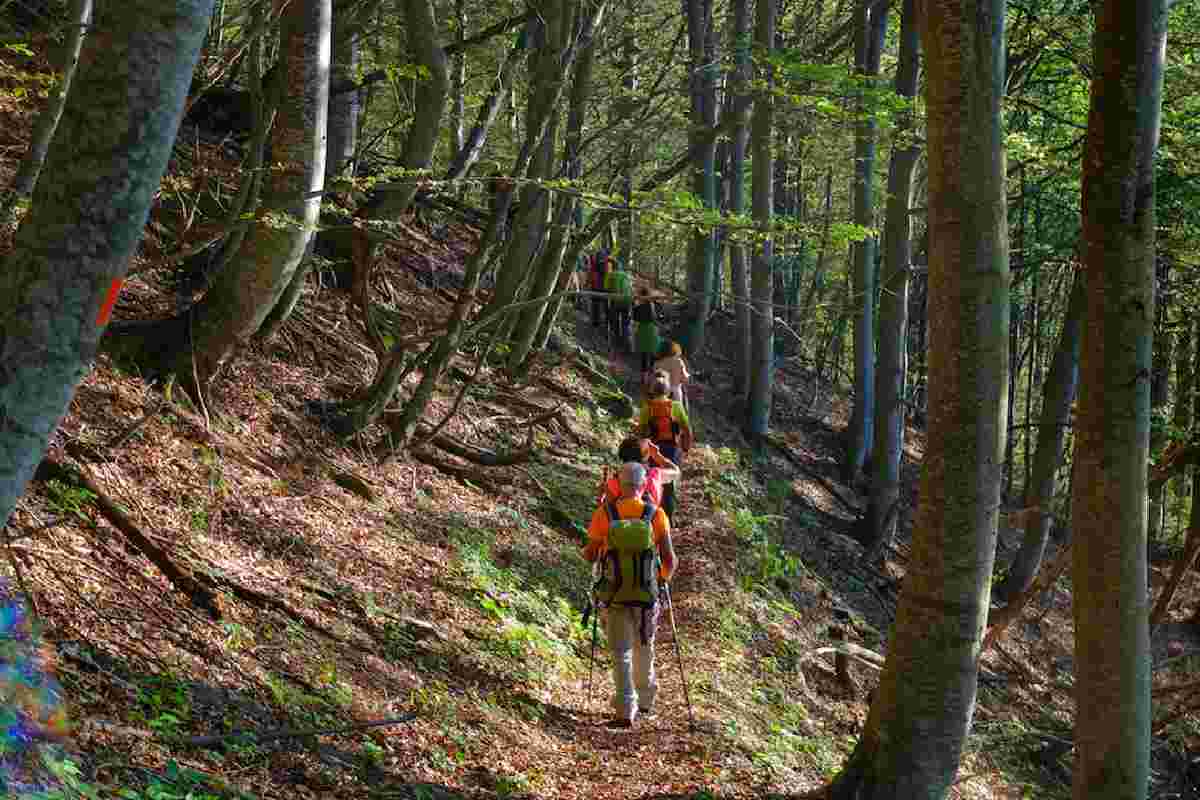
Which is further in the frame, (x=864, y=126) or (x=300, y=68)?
(x=864, y=126)

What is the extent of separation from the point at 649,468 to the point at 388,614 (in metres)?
3.07

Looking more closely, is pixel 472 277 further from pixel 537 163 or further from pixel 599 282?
pixel 599 282

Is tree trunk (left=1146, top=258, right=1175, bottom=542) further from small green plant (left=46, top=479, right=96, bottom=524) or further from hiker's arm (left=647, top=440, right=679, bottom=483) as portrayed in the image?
small green plant (left=46, top=479, right=96, bottom=524)

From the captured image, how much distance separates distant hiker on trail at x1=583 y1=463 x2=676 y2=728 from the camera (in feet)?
28.2

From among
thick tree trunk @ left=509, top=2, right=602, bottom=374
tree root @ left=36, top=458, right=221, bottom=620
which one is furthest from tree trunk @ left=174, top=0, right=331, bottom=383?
thick tree trunk @ left=509, top=2, right=602, bottom=374

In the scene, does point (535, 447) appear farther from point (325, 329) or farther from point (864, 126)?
point (864, 126)

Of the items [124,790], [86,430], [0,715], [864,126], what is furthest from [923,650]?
[864,126]

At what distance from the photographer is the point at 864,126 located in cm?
1927

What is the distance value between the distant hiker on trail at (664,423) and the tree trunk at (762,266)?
557 centimetres

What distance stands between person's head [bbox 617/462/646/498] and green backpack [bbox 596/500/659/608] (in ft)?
0.42

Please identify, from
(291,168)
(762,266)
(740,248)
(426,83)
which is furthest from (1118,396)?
(740,248)

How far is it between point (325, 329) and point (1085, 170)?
9106mm

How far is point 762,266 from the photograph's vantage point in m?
21.6

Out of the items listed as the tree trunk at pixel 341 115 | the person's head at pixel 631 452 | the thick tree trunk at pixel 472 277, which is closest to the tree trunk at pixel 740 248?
the tree trunk at pixel 341 115
